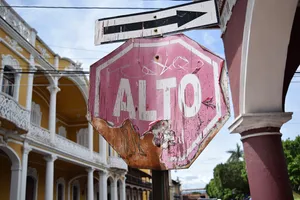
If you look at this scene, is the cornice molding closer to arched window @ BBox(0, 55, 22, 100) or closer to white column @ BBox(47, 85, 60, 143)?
arched window @ BBox(0, 55, 22, 100)

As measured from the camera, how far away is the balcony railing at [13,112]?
8969 millimetres

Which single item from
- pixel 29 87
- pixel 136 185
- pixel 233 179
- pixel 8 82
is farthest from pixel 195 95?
pixel 233 179

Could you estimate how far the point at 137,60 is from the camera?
195cm

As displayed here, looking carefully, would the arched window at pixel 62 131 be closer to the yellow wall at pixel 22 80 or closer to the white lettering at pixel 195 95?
the yellow wall at pixel 22 80

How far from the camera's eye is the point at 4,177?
1245 centimetres

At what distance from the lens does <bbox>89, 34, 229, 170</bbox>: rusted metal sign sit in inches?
67.0

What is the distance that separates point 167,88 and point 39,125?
1342 cm

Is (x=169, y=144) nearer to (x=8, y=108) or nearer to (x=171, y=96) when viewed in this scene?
(x=171, y=96)

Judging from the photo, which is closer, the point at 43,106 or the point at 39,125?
the point at 39,125

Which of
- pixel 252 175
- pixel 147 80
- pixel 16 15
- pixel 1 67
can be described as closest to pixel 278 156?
pixel 252 175

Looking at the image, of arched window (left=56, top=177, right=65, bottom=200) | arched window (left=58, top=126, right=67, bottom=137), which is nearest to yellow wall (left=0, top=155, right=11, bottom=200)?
arched window (left=56, top=177, right=65, bottom=200)

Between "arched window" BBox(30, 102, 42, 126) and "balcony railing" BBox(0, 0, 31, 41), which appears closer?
"balcony railing" BBox(0, 0, 31, 41)

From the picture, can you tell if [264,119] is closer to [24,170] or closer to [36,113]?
[24,170]

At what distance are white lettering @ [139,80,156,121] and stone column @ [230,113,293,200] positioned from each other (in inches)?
58.4
